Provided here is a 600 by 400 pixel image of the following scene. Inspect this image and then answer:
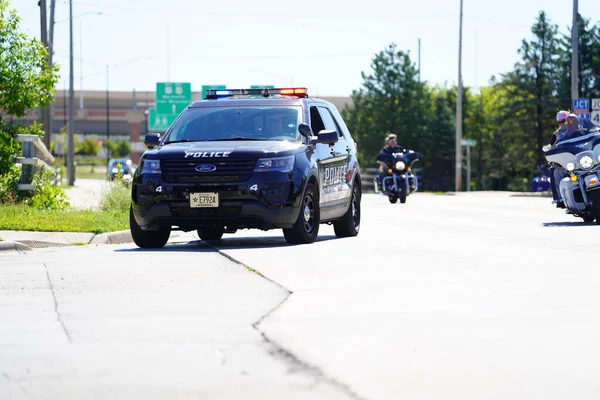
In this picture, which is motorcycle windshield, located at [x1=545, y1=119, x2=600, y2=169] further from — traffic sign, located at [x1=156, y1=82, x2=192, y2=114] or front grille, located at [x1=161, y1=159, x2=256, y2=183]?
traffic sign, located at [x1=156, y1=82, x2=192, y2=114]

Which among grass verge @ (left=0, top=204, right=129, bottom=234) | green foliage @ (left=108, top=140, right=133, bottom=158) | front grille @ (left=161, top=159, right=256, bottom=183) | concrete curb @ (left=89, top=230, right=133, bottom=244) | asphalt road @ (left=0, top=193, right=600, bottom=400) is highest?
front grille @ (left=161, top=159, right=256, bottom=183)

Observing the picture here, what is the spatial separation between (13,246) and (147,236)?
4.95 feet

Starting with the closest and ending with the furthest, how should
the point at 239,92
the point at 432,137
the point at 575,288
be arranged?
the point at 575,288 → the point at 239,92 → the point at 432,137

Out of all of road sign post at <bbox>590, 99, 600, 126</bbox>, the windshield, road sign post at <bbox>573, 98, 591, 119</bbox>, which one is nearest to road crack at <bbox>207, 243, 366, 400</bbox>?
the windshield

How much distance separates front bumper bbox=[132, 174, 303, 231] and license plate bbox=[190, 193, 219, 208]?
5cm

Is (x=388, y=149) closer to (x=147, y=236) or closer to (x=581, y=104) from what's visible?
(x=581, y=104)

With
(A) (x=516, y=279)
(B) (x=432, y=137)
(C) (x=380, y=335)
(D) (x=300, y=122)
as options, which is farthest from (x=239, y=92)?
(B) (x=432, y=137)

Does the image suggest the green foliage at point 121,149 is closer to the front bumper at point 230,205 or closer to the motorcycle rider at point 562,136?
the motorcycle rider at point 562,136

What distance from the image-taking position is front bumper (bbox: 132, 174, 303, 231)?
14453mm

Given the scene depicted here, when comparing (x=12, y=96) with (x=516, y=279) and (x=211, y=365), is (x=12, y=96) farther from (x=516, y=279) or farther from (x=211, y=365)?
(x=211, y=365)

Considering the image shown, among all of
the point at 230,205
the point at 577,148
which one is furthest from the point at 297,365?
the point at 577,148

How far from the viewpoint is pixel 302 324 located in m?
8.05

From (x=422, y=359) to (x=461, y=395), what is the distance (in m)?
0.92

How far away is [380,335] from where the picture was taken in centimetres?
761
